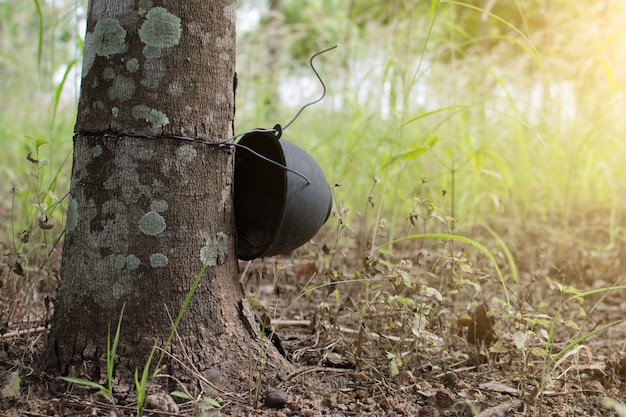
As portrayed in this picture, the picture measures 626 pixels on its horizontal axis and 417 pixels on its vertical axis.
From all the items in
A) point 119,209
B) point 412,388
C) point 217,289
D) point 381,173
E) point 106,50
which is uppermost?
point 106,50

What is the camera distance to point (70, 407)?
3.81 ft

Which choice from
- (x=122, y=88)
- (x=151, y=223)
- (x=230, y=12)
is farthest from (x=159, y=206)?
(x=230, y=12)

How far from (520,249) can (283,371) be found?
1.89 meters

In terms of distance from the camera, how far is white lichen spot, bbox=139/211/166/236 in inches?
47.8

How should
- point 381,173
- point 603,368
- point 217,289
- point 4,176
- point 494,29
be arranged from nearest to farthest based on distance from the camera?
point 217,289 → point 603,368 → point 381,173 → point 4,176 → point 494,29

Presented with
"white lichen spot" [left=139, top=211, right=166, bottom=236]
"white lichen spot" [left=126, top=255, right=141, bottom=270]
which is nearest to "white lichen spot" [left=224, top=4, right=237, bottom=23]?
"white lichen spot" [left=139, top=211, right=166, bottom=236]

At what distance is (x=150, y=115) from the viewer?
48.2 inches

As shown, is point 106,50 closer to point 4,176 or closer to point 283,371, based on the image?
point 283,371

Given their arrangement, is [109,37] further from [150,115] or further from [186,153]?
[186,153]

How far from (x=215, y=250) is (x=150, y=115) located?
346mm

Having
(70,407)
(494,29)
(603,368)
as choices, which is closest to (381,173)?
(603,368)

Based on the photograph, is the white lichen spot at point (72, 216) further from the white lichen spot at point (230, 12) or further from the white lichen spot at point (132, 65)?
the white lichen spot at point (230, 12)

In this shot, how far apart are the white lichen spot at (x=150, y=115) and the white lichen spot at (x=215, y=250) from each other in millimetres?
289

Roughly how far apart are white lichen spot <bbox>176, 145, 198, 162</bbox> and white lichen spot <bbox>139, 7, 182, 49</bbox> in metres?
0.23
